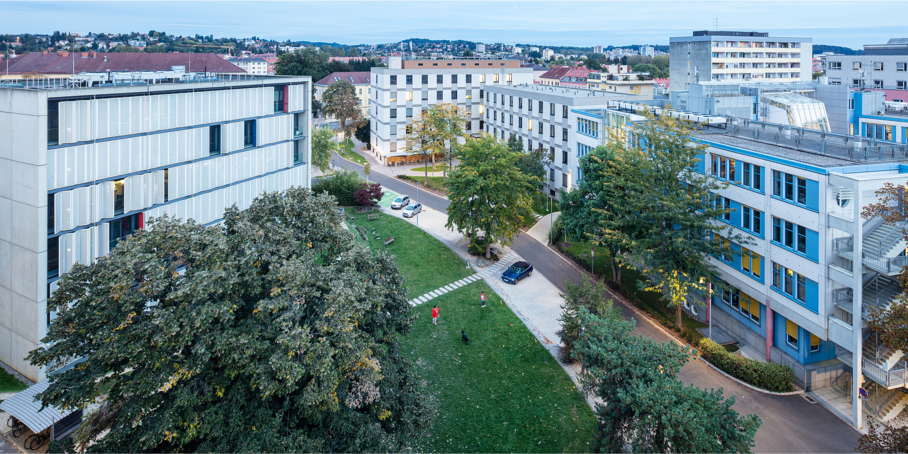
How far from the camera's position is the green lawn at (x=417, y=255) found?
44322 mm

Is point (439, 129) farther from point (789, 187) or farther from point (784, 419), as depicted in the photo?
point (784, 419)

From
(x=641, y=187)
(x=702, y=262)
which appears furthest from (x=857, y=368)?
(x=641, y=187)

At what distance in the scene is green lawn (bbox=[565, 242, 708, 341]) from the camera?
125 feet

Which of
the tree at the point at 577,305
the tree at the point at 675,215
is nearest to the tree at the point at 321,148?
the tree at the point at 675,215

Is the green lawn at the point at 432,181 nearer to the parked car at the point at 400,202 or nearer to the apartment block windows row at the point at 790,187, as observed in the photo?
the parked car at the point at 400,202

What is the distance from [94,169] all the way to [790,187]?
38.2m

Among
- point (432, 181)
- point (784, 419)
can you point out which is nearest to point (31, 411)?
point (784, 419)

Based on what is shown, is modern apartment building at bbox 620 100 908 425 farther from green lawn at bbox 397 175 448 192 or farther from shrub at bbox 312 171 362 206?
green lawn at bbox 397 175 448 192

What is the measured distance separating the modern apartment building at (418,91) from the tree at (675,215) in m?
54.8

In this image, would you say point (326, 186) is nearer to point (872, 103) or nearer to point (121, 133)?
point (121, 133)

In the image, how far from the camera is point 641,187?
34.7 meters

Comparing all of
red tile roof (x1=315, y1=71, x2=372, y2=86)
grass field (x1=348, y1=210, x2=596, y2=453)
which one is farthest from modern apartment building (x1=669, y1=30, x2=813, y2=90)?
grass field (x1=348, y1=210, x2=596, y2=453)

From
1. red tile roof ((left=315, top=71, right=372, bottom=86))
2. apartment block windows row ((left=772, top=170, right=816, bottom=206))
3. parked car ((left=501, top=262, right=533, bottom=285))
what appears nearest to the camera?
apartment block windows row ((left=772, top=170, right=816, bottom=206))

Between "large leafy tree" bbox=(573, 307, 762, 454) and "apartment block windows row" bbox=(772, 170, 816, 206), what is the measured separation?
1399 centimetres
